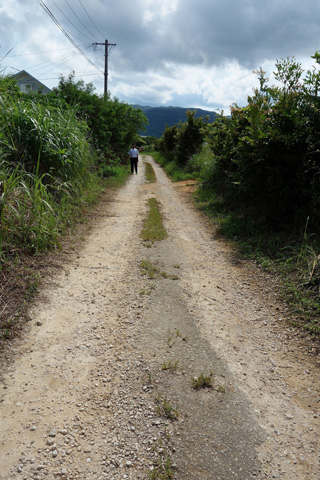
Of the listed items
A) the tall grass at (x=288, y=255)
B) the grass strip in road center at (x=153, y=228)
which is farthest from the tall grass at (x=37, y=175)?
the tall grass at (x=288, y=255)

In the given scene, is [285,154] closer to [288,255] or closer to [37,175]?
[288,255]

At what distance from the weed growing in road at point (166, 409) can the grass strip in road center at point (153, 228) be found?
396 cm

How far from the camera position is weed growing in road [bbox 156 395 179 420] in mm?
2416

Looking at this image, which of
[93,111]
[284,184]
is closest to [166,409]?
[284,184]

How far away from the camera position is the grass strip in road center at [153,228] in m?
6.53

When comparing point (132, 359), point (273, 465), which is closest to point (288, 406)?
point (273, 465)

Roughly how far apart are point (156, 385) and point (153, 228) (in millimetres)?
4739

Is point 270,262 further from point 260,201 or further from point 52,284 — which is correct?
point 52,284

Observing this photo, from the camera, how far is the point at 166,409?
2449 millimetres

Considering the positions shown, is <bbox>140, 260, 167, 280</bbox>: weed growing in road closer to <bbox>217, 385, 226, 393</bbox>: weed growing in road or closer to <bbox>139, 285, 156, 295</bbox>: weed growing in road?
<bbox>139, 285, 156, 295</bbox>: weed growing in road

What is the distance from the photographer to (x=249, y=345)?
3.37m

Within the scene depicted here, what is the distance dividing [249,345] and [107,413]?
A: 1.62 meters

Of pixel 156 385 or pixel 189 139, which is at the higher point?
pixel 189 139

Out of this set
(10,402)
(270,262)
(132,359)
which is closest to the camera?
(10,402)
